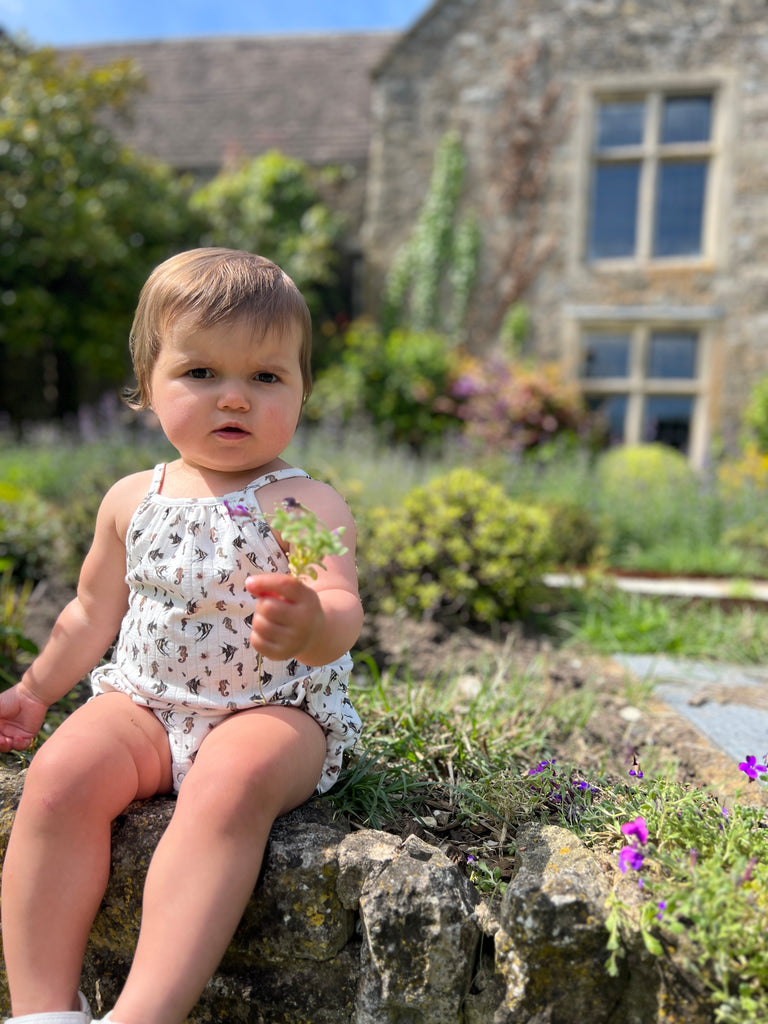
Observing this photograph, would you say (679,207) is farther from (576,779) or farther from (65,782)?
(65,782)

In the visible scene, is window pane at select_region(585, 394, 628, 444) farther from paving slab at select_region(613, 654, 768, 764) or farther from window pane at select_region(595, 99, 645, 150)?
paving slab at select_region(613, 654, 768, 764)

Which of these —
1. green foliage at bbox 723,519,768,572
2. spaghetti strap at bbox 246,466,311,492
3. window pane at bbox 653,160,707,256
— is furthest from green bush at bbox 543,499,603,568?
window pane at bbox 653,160,707,256

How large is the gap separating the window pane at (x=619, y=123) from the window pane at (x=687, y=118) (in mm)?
281

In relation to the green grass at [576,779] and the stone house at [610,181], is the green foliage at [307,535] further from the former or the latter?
the stone house at [610,181]

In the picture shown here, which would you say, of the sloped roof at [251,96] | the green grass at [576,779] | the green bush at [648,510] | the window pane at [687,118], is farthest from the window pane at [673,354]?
the green grass at [576,779]

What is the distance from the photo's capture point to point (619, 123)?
8500 mm

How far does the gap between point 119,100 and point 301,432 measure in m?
4.77

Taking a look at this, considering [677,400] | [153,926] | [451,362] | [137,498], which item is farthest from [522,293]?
[153,926]

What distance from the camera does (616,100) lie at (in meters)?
8.45

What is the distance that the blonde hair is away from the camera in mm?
1337

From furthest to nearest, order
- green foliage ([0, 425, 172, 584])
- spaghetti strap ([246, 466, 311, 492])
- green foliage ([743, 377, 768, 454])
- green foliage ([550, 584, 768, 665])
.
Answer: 1. green foliage ([743, 377, 768, 454])
2. green foliage ([0, 425, 172, 584])
3. green foliage ([550, 584, 768, 665])
4. spaghetti strap ([246, 466, 311, 492])

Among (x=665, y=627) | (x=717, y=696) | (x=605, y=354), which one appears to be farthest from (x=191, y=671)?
(x=605, y=354)

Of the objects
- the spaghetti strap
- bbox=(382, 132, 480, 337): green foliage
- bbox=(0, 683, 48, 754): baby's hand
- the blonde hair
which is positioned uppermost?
bbox=(382, 132, 480, 337): green foliage

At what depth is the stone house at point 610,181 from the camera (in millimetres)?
8172
